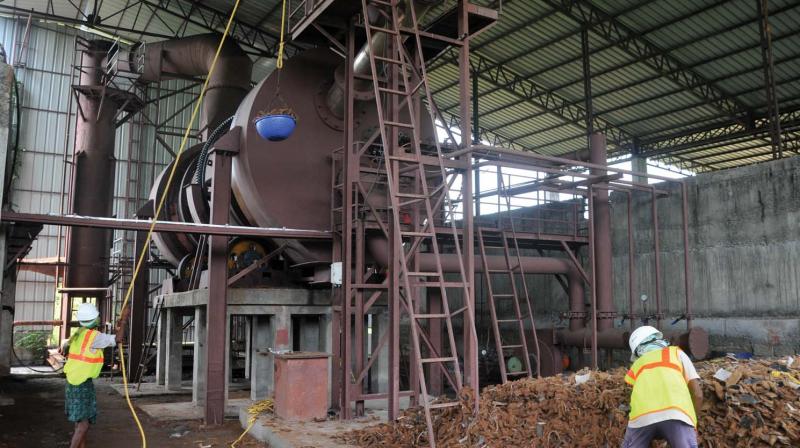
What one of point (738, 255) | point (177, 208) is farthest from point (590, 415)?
point (177, 208)

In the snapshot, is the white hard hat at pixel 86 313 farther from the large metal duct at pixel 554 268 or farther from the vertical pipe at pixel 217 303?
the large metal duct at pixel 554 268

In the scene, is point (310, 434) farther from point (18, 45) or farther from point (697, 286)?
point (18, 45)

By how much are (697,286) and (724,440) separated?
29.9ft

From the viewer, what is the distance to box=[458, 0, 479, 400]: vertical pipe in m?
8.06

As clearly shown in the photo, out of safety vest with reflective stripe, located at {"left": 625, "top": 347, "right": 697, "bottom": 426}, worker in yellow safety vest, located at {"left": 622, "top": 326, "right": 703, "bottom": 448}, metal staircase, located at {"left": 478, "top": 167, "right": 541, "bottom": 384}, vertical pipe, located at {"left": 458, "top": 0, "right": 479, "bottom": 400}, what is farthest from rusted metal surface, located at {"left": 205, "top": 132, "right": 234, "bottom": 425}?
safety vest with reflective stripe, located at {"left": 625, "top": 347, "right": 697, "bottom": 426}

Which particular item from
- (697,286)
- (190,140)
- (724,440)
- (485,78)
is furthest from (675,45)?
(190,140)

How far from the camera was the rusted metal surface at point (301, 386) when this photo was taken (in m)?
9.51

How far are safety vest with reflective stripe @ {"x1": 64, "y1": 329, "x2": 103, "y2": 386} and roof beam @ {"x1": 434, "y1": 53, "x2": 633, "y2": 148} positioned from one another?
70.5 ft

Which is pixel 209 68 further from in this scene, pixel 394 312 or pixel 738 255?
pixel 738 255

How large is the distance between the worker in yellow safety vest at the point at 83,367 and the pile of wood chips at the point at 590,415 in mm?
3149

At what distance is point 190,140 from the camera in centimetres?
3341

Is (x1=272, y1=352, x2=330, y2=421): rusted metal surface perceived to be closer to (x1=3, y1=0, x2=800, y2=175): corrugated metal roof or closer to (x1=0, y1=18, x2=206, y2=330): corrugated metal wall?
(x1=3, y1=0, x2=800, y2=175): corrugated metal roof

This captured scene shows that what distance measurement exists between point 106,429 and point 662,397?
A: 9.59 metres

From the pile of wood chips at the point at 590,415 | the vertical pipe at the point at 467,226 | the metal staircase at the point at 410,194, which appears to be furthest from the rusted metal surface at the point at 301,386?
the vertical pipe at the point at 467,226
